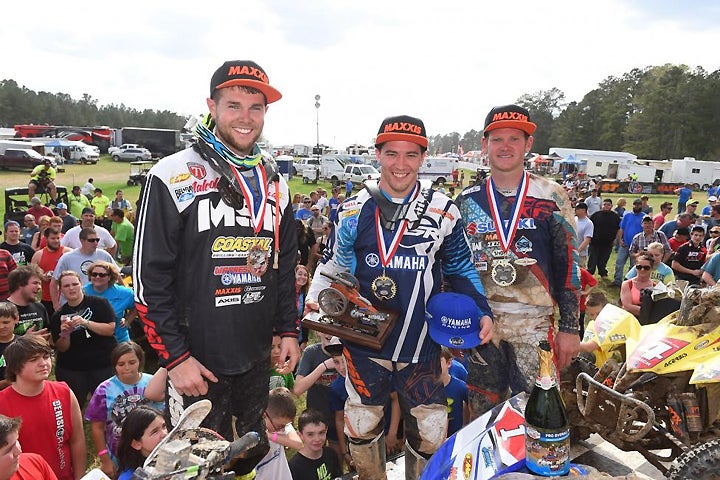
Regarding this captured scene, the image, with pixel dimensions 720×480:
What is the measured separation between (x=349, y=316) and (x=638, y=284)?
20.6 ft

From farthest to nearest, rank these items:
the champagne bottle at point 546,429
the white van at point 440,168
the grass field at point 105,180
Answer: the white van at point 440,168 → the grass field at point 105,180 → the champagne bottle at point 546,429

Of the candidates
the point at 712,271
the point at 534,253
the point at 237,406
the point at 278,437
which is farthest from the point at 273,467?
the point at 712,271

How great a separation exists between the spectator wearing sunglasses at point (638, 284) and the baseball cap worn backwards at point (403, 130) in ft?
19.2

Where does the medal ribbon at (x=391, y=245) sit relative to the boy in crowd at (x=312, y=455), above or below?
above

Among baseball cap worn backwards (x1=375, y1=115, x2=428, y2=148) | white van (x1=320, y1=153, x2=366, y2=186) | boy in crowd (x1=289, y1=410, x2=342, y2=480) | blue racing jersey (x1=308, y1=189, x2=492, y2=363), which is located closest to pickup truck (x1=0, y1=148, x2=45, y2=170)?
white van (x1=320, y1=153, x2=366, y2=186)

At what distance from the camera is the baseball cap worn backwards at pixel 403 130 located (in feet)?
9.93

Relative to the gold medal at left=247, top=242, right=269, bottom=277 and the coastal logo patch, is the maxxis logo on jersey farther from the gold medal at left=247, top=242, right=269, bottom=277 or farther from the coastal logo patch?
the coastal logo patch

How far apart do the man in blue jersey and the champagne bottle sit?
1005mm

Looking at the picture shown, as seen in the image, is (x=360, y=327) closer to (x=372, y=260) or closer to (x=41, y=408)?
(x=372, y=260)

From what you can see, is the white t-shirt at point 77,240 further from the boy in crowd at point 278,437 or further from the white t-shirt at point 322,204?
the white t-shirt at point 322,204

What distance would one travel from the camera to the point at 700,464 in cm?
304

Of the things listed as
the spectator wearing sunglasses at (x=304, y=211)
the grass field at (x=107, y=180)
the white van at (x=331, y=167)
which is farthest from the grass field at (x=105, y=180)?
the spectator wearing sunglasses at (x=304, y=211)

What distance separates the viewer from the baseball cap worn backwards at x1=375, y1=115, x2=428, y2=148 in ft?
9.93

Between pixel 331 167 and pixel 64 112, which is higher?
pixel 64 112
